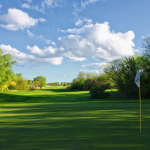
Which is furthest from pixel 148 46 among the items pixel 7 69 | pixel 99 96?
pixel 7 69

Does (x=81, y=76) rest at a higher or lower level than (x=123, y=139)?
higher

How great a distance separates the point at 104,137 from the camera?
5.83 meters

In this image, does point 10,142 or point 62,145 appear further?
point 10,142

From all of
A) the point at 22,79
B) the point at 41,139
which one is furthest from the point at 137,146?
the point at 22,79

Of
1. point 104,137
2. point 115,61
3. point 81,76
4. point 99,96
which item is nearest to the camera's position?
point 104,137

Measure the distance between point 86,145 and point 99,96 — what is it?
31.5 m

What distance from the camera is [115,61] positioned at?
42375 millimetres

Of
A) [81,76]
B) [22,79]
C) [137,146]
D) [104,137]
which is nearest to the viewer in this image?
[137,146]

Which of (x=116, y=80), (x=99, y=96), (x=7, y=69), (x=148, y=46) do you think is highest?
(x=148, y=46)

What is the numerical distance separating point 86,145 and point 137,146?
4.57 ft

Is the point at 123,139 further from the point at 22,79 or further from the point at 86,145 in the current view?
the point at 22,79

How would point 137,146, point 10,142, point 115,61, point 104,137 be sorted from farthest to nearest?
point 115,61
point 104,137
point 10,142
point 137,146

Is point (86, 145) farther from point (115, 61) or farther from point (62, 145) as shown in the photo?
point (115, 61)

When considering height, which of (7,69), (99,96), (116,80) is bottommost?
(99,96)
